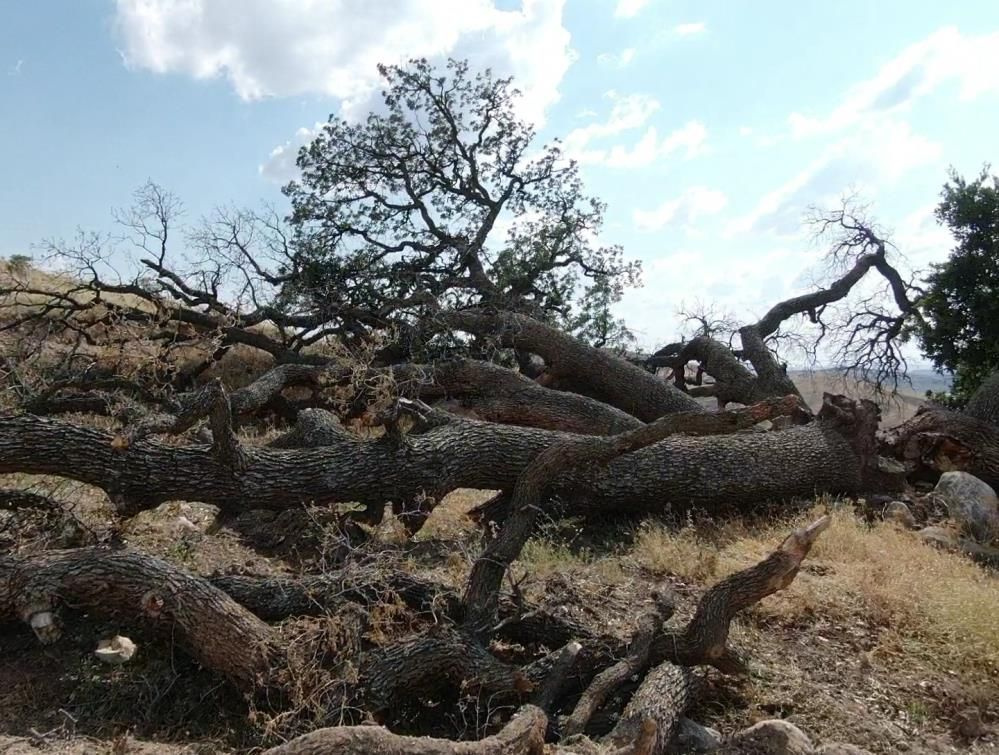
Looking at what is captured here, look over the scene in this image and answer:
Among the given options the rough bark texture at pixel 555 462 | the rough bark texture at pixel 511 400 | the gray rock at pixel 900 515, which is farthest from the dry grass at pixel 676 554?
the rough bark texture at pixel 511 400

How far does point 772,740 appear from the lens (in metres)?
3.58

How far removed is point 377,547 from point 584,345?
19.4ft

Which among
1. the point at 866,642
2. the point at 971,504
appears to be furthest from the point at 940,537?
the point at 866,642

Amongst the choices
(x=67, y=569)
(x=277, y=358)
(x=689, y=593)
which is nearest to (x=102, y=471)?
(x=67, y=569)

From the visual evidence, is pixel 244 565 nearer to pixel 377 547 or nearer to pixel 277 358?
pixel 377 547

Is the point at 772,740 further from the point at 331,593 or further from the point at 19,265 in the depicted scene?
the point at 19,265

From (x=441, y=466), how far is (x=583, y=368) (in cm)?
473

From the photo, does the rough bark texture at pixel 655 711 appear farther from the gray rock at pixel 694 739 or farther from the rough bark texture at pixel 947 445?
the rough bark texture at pixel 947 445

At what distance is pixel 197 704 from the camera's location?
3986mm

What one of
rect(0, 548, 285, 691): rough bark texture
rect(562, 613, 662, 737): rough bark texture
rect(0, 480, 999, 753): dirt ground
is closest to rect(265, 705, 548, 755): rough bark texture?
rect(562, 613, 662, 737): rough bark texture

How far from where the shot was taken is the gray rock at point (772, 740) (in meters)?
3.52

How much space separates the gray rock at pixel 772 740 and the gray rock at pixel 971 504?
463 centimetres

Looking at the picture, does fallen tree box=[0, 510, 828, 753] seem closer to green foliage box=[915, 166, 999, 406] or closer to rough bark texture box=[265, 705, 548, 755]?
rough bark texture box=[265, 705, 548, 755]

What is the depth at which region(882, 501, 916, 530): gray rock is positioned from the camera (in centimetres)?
721
